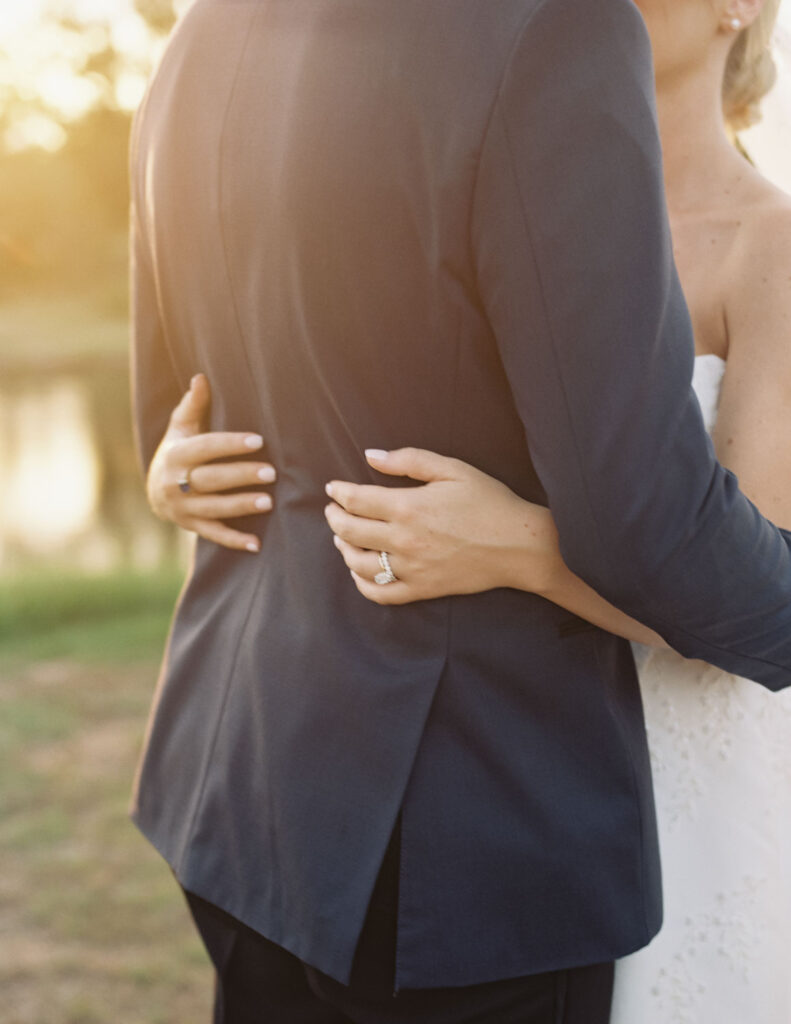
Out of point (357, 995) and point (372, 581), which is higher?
point (372, 581)

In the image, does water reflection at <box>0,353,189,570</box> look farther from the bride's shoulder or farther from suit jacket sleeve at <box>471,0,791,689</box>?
suit jacket sleeve at <box>471,0,791,689</box>

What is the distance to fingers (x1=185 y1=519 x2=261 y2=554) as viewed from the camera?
1264 mm

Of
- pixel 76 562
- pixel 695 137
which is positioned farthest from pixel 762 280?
pixel 76 562

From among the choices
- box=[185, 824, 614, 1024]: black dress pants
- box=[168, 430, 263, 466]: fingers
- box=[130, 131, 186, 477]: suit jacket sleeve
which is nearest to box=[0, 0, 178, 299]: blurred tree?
box=[130, 131, 186, 477]: suit jacket sleeve

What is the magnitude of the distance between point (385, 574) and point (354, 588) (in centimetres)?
7

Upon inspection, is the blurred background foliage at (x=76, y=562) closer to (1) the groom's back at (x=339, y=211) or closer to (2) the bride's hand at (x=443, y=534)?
(1) the groom's back at (x=339, y=211)

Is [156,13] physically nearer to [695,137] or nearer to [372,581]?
[695,137]

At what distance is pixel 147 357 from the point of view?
153 centimetres

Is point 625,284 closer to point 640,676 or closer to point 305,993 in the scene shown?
point 640,676

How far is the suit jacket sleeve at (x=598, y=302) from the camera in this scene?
927mm

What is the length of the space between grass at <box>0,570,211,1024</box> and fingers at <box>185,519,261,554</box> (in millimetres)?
2038

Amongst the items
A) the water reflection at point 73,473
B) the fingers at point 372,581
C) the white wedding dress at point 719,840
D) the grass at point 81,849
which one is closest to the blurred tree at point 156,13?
the water reflection at point 73,473

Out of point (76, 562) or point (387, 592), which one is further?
point (76, 562)

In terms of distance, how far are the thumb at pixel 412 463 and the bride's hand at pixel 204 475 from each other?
189 mm
